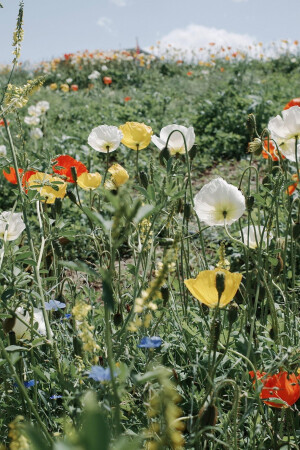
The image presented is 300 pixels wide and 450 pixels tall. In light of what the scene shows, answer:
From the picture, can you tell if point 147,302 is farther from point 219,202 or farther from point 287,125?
point 287,125

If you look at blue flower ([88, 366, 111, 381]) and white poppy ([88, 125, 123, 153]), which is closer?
blue flower ([88, 366, 111, 381])

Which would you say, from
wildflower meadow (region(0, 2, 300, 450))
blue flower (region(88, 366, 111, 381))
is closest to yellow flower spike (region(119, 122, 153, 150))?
wildflower meadow (region(0, 2, 300, 450))

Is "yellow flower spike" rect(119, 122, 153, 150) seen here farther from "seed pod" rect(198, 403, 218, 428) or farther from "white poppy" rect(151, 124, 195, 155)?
"seed pod" rect(198, 403, 218, 428)

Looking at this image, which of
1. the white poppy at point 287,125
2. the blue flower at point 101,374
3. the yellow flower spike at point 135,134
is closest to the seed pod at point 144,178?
the yellow flower spike at point 135,134

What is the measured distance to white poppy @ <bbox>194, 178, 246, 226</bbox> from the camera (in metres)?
1.21

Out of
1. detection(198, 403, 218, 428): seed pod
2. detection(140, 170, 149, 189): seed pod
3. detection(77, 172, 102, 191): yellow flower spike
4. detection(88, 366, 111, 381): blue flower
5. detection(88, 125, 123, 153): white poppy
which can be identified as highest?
detection(88, 125, 123, 153): white poppy

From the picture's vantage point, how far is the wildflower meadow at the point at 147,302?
0.75m

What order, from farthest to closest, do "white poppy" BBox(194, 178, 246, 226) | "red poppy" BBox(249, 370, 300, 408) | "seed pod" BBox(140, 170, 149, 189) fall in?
"seed pod" BBox(140, 170, 149, 189)
"white poppy" BBox(194, 178, 246, 226)
"red poppy" BBox(249, 370, 300, 408)

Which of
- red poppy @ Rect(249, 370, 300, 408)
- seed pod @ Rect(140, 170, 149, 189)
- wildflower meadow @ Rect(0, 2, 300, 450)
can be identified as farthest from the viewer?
seed pod @ Rect(140, 170, 149, 189)

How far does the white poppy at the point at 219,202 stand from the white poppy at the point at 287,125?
1.02 feet

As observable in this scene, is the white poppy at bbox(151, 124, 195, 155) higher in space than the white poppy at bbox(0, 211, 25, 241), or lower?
higher

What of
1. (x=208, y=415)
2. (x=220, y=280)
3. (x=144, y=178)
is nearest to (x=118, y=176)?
(x=144, y=178)

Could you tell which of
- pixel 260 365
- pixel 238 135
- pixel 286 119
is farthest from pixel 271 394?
pixel 238 135

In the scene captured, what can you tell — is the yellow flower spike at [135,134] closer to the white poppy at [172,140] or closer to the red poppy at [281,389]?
the white poppy at [172,140]
